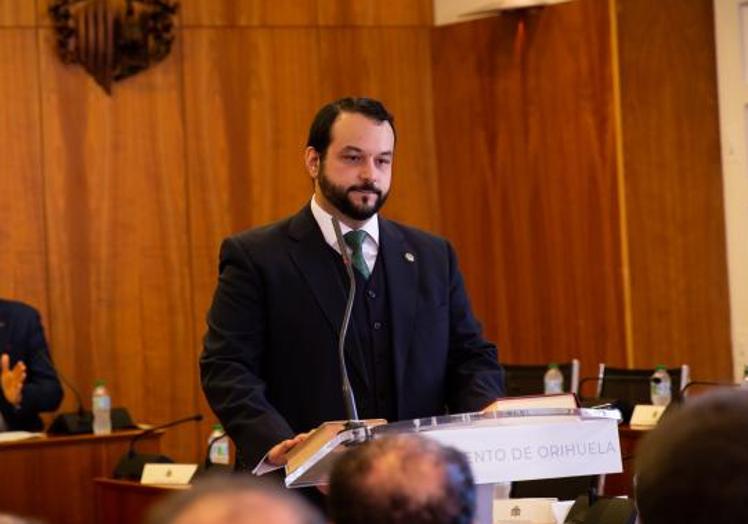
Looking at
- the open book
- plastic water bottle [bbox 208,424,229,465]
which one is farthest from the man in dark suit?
plastic water bottle [bbox 208,424,229,465]

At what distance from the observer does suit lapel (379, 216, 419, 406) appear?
139 inches

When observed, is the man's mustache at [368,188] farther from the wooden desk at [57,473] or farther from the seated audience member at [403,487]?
the wooden desk at [57,473]

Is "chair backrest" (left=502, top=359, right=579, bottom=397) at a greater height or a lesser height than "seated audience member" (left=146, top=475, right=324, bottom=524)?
lesser

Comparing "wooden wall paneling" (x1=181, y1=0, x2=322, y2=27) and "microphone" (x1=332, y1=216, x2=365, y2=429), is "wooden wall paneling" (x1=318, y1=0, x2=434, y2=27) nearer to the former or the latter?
"wooden wall paneling" (x1=181, y1=0, x2=322, y2=27)

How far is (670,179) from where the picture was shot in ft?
28.7

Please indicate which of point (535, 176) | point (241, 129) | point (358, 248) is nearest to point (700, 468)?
point (358, 248)

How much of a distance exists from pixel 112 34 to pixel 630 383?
12.5 ft

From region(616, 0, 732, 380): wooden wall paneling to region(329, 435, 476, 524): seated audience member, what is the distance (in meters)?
7.24

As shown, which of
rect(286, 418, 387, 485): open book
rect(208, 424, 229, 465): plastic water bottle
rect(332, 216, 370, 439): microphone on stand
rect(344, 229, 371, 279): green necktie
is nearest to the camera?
rect(286, 418, 387, 485): open book

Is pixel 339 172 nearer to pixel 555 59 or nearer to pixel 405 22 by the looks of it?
pixel 555 59

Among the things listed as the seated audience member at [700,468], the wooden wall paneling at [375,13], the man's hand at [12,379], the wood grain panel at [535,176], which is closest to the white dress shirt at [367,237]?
the seated audience member at [700,468]

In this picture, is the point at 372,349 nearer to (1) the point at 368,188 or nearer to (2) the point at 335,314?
(2) the point at 335,314

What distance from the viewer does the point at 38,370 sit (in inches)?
294

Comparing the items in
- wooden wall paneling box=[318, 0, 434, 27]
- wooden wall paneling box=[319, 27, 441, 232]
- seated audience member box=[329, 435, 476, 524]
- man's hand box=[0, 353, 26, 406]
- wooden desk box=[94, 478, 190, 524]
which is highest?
wooden wall paneling box=[318, 0, 434, 27]
